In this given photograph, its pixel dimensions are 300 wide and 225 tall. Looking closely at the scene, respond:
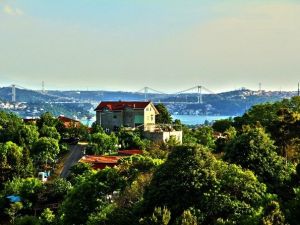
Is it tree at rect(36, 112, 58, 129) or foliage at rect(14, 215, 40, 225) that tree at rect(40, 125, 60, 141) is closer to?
tree at rect(36, 112, 58, 129)

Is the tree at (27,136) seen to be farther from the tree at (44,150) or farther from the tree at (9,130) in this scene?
the tree at (44,150)

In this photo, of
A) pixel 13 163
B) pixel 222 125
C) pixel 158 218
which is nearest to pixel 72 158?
pixel 13 163

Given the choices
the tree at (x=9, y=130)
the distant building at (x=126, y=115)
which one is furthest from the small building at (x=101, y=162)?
the distant building at (x=126, y=115)

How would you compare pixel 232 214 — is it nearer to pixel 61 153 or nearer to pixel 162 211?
pixel 162 211

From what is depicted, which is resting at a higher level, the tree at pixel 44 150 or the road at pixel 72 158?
the tree at pixel 44 150

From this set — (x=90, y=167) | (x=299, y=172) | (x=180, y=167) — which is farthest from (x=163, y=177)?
(x=90, y=167)
